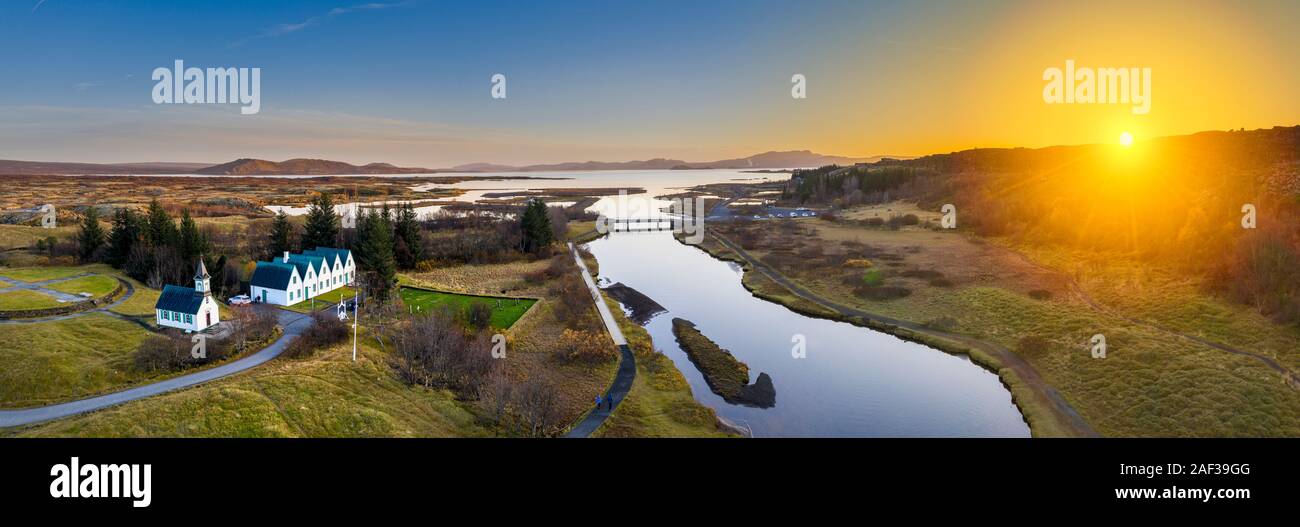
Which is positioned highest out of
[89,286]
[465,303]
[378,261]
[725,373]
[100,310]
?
[378,261]

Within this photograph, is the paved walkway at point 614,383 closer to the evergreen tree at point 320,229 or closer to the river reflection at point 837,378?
the river reflection at point 837,378

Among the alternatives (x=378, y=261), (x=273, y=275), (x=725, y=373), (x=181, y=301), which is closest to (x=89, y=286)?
(x=273, y=275)

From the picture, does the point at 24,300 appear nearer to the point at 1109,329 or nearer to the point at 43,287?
the point at 43,287

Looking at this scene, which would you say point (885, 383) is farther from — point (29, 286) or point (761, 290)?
point (29, 286)

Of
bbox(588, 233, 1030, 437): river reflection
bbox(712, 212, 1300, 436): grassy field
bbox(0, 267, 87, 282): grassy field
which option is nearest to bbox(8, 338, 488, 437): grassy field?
bbox(588, 233, 1030, 437): river reflection

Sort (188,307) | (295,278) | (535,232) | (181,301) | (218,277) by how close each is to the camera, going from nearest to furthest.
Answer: (188,307)
(181,301)
(295,278)
(218,277)
(535,232)

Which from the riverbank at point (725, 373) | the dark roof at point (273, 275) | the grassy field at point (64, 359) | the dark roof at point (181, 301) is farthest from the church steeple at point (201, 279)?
the riverbank at point (725, 373)

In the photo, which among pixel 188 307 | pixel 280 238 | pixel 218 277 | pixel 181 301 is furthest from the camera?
pixel 280 238

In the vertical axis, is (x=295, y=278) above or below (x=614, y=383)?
above
